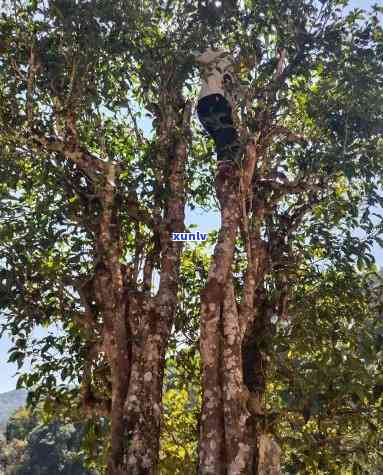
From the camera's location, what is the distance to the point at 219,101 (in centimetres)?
827

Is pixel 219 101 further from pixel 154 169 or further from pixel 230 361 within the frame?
pixel 230 361

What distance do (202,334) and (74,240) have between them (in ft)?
9.42

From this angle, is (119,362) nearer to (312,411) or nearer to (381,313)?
(312,411)

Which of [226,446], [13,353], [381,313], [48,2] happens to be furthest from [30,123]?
[381,313]

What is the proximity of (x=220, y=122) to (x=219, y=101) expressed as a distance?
453 millimetres

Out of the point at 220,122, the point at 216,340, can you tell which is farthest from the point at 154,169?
the point at 216,340

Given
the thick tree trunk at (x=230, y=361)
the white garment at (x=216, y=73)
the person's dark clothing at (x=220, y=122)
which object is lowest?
the thick tree trunk at (x=230, y=361)

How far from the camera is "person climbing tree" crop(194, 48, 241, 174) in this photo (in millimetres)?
7961

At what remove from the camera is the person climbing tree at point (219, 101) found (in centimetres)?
796

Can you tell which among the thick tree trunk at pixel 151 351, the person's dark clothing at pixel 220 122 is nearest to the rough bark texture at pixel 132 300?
the thick tree trunk at pixel 151 351

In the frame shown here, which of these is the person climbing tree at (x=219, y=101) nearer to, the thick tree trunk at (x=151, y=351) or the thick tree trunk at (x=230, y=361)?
the thick tree trunk at (x=230, y=361)

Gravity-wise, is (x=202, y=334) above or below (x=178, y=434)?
above

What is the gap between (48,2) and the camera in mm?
7676

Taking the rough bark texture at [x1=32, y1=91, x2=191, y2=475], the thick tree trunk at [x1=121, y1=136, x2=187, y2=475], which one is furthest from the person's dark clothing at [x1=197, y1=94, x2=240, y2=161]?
the thick tree trunk at [x1=121, y1=136, x2=187, y2=475]
